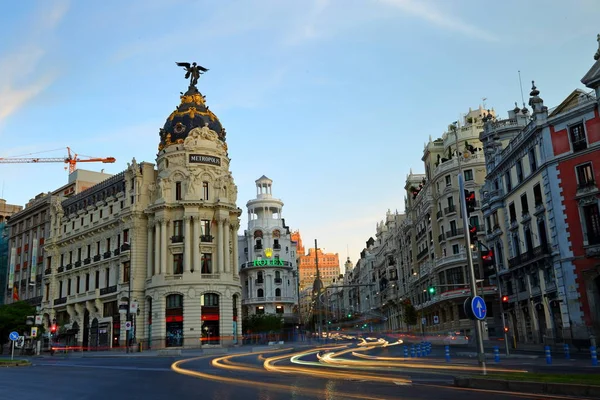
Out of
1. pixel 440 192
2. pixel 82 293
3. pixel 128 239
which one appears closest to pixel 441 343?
pixel 440 192

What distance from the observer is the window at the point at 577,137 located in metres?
37.4

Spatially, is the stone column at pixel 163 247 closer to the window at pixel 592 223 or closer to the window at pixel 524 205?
the window at pixel 524 205

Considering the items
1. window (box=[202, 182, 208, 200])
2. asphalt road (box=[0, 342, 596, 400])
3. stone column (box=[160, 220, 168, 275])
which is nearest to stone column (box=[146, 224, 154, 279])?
stone column (box=[160, 220, 168, 275])

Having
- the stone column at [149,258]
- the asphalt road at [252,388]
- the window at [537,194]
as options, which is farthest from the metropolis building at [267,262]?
the asphalt road at [252,388]

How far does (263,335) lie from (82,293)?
25919mm

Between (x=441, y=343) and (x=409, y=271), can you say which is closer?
(x=441, y=343)

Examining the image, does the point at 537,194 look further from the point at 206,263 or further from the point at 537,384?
the point at 206,263

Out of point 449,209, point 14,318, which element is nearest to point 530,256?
point 449,209

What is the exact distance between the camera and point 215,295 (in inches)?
2552

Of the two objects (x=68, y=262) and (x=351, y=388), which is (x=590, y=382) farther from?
(x=68, y=262)

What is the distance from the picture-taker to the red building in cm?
3581

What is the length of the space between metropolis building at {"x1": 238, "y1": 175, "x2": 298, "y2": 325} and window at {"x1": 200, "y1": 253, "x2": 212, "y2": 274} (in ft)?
135

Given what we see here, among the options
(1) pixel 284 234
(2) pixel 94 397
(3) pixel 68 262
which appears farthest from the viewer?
(1) pixel 284 234

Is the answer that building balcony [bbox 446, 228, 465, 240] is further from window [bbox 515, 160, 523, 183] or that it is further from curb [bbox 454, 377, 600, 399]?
curb [bbox 454, 377, 600, 399]
